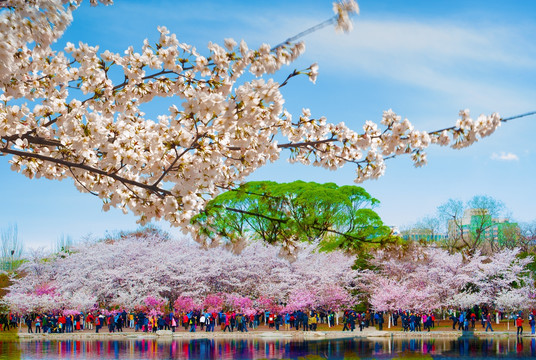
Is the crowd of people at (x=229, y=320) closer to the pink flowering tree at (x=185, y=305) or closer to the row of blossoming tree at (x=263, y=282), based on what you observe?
the pink flowering tree at (x=185, y=305)

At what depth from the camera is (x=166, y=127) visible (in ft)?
23.3

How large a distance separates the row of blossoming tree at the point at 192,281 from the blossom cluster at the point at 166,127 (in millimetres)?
34236

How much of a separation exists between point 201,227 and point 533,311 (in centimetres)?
4460

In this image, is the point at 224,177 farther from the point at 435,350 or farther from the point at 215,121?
the point at 435,350

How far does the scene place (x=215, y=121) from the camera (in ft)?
18.6

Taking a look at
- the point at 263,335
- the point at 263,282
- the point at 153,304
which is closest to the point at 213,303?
the point at 153,304

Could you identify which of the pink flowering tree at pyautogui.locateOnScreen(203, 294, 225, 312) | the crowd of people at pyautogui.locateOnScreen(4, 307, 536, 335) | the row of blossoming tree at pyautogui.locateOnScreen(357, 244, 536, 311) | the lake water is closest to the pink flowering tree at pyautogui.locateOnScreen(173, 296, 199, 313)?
the crowd of people at pyautogui.locateOnScreen(4, 307, 536, 335)

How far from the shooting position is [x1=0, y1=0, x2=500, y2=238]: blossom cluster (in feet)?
18.6

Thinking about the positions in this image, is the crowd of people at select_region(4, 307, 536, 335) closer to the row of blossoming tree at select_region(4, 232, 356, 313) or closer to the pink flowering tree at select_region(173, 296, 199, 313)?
the pink flowering tree at select_region(173, 296, 199, 313)

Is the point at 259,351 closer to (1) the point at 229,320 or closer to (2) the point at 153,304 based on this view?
(1) the point at 229,320

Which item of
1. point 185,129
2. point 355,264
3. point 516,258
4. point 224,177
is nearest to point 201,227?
point 185,129

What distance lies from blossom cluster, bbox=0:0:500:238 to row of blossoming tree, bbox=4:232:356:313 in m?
34.2

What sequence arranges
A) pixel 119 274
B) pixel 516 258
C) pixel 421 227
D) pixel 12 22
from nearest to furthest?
→ pixel 12 22, pixel 119 274, pixel 516 258, pixel 421 227

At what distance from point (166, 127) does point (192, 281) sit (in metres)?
37.2
